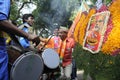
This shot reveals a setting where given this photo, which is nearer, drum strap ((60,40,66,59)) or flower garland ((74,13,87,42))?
flower garland ((74,13,87,42))

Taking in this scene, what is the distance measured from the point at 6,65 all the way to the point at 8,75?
0.48ft

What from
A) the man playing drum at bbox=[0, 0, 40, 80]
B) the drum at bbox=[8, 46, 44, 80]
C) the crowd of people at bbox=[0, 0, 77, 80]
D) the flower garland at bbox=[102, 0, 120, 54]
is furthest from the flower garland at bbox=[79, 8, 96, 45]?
the man playing drum at bbox=[0, 0, 40, 80]

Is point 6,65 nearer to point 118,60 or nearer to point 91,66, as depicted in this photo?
point 118,60

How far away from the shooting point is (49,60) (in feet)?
19.2

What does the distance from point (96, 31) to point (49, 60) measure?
1.84 metres

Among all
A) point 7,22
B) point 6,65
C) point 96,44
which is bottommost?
point 96,44

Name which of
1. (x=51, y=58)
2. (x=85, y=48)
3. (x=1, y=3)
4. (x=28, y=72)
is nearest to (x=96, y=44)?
(x=85, y=48)

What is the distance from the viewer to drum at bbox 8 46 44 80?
357 cm

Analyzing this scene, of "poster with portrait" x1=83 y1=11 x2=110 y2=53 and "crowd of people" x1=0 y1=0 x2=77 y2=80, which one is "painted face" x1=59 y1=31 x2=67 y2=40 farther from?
"poster with portrait" x1=83 y1=11 x2=110 y2=53

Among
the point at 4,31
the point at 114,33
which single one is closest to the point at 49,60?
the point at 114,33

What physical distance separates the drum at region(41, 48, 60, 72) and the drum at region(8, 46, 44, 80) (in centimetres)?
151

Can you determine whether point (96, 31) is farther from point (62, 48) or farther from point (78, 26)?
point (62, 48)

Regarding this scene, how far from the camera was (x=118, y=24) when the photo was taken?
6656mm

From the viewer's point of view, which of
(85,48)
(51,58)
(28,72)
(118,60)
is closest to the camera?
(28,72)
